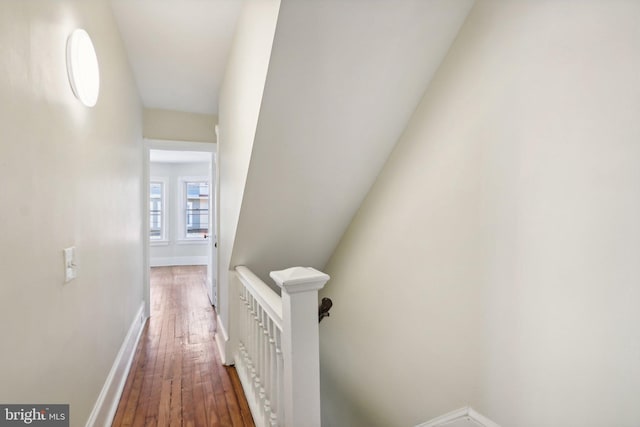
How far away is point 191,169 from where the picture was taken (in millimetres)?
7105

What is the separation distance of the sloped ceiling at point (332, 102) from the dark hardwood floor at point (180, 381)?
955 mm

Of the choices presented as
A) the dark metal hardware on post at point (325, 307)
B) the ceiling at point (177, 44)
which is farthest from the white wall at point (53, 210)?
the dark metal hardware on post at point (325, 307)

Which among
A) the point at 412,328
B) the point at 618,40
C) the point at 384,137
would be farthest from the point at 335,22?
the point at 412,328

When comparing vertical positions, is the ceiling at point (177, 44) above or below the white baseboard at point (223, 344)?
above

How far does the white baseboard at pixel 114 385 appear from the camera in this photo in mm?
1519

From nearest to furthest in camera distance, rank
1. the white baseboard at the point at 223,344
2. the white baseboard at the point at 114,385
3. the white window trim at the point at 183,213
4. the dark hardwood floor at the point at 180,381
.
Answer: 1. the white baseboard at the point at 114,385
2. the dark hardwood floor at the point at 180,381
3. the white baseboard at the point at 223,344
4. the white window trim at the point at 183,213

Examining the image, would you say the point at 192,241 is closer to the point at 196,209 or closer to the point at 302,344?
the point at 196,209

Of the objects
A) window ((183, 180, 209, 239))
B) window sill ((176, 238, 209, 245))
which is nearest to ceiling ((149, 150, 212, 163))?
window ((183, 180, 209, 239))

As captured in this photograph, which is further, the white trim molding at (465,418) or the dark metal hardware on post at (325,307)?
the dark metal hardware on post at (325,307)

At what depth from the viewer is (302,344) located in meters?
1.18

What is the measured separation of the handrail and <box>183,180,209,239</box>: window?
5.84 m

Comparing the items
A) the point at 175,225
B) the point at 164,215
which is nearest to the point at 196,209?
the point at 175,225

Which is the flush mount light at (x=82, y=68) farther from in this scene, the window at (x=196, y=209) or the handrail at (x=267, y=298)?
the window at (x=196, y=209)

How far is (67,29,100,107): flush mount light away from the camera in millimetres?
1214
